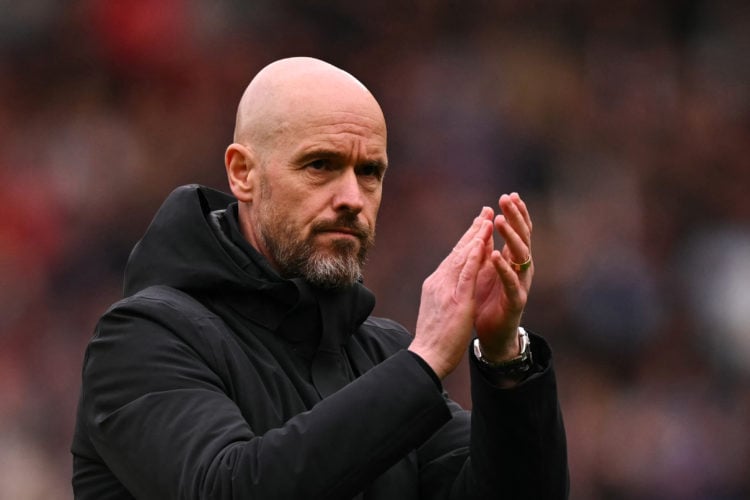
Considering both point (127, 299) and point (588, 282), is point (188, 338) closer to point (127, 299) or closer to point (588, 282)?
point (127, 299)

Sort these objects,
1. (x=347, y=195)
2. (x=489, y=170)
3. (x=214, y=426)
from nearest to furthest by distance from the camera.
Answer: (x=214, y=426) → (x=347, y=195) → (x=489, y=170)

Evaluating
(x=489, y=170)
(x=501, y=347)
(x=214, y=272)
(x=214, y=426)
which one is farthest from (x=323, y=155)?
(x=489, y=170)

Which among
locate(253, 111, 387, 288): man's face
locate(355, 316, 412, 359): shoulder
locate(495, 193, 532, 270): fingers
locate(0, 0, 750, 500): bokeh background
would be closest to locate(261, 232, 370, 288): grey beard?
locate(253, 111, 387, 288): man's face

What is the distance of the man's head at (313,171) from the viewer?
112 inches

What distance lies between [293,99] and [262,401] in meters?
0.67

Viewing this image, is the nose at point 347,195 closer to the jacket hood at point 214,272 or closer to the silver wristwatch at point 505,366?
the jacket hood at point 214,272

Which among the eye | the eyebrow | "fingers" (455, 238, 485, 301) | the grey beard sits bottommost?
the grey beard

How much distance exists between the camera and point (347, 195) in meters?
2.81

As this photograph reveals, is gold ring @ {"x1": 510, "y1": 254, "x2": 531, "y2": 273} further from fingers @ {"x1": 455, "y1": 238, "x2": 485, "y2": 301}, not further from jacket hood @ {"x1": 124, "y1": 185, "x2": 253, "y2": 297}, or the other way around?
jacket hood @ {"x1": 124, "y1": 185, "x2": 253, "y2": 297}

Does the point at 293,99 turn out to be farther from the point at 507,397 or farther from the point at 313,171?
the point at 507,397

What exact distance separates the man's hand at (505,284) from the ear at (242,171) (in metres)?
0.57

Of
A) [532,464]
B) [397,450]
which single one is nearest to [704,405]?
[532,464]

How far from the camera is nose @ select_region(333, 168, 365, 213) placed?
9.23ft

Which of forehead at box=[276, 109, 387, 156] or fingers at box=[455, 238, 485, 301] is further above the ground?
forehead at box=[276, 109, 387, 156]
